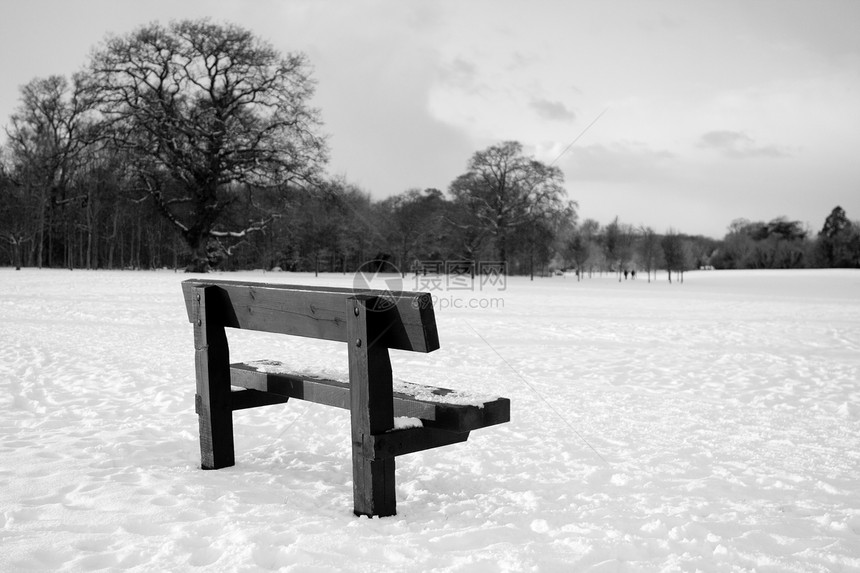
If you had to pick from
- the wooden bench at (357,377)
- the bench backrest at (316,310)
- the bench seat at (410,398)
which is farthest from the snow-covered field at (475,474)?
the bench backrest at (316,310)

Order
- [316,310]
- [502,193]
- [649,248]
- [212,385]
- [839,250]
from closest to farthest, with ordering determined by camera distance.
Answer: [316,310], [212,385], [502,193], [839,250], [649,248]

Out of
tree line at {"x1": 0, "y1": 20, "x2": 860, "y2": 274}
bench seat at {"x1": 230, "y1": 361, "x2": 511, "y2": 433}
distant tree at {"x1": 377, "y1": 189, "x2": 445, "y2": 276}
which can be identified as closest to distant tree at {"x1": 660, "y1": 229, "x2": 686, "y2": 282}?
tree line at {"x1": 0, "y1": 20, "x2": 860, "y2": 274}

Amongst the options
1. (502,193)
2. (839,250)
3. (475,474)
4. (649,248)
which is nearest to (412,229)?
(502,193)

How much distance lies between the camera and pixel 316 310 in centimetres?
372

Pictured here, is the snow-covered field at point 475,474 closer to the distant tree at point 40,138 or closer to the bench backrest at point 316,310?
the bench backrest at point 316,310

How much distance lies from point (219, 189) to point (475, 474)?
4049 cm

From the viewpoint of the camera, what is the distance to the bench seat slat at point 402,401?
3.60 meters

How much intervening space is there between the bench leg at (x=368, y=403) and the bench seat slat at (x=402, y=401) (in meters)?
0.26

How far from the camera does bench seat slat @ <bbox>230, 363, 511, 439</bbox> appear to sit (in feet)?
11.8

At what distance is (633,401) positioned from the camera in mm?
6910

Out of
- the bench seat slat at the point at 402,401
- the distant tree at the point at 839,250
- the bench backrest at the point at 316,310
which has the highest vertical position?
the distant tree at the point at 839,250

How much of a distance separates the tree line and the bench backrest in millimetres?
35894

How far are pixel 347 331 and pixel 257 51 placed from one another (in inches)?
1531

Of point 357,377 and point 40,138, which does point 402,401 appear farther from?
point 40,138
